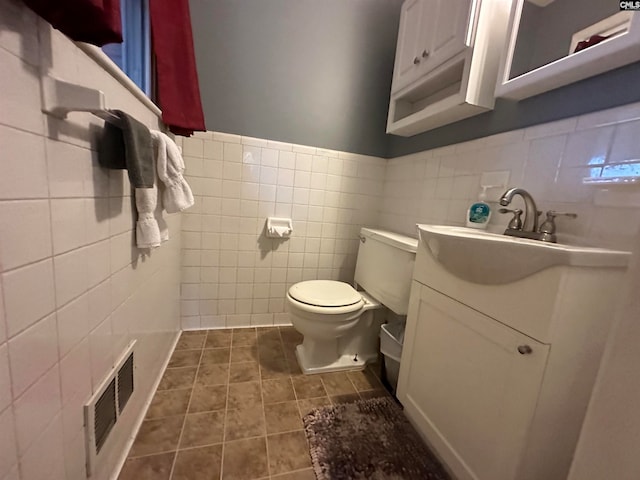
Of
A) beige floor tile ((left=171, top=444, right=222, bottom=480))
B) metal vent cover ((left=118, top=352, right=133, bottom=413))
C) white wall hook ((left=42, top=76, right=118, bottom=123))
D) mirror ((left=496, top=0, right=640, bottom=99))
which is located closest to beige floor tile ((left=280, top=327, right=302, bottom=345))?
beige floor tile ((left=171, top=444, right=222, bottom=480))

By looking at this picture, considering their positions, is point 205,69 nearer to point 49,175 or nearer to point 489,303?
point 49,175

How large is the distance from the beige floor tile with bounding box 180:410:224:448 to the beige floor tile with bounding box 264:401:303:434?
0.62 ft

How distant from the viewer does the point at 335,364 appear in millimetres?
1454

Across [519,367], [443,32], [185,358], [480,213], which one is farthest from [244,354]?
[443,32]

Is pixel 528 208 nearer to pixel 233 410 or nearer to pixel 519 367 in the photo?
pixel 519 367

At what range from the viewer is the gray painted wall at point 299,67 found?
5.01ft

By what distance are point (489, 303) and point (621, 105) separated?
0.71 m

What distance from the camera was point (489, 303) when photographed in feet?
2.33

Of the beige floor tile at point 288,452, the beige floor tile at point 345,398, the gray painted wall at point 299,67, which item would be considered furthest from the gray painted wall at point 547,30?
the beige floor tile at point 288,452

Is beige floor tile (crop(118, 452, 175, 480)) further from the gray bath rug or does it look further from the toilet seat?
the toilet seat

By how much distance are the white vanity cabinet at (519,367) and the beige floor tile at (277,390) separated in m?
0.67

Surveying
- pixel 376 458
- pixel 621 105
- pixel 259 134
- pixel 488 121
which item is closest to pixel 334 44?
pixel 259 134

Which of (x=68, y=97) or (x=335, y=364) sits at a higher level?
(x=68, y=97)

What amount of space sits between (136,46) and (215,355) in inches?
61.9
